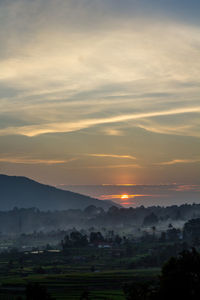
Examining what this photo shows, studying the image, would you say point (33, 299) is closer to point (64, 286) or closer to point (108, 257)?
point (64, 286)

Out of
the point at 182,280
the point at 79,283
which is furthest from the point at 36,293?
the point at 79,283

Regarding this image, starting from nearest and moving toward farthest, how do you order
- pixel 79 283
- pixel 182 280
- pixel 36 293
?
pixel 182 280
pixel 36 293
pixel 79 283

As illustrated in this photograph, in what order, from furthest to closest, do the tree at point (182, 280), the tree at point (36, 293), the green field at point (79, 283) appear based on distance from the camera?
the green field at point (79, 283)
the tree at point (36, 293)
the tree at point (182, 280)

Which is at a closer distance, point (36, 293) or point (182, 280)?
point (182, 280)

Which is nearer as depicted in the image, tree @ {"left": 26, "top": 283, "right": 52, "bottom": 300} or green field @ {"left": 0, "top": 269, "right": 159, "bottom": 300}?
tree @ {"left": 26, "top": 283, "right": 52, "bottom": 300}

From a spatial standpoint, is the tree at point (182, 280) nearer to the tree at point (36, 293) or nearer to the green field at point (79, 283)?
the tree at point (36, 293)

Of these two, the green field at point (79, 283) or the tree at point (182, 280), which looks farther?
the green field at point (79, 283)

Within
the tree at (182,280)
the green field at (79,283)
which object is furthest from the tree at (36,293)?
the green field at (79,283)

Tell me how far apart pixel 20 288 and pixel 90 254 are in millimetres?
86668

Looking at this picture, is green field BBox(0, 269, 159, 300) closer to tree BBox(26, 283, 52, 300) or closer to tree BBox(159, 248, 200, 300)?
tree BBox(26, 283, 52, 300)

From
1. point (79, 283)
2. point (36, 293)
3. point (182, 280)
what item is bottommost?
point (79, 283)

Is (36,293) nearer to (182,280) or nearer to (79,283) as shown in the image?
(182,280)

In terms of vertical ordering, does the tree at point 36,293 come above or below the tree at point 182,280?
below

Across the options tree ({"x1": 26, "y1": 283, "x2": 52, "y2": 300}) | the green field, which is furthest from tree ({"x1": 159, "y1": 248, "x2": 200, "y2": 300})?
the green field
